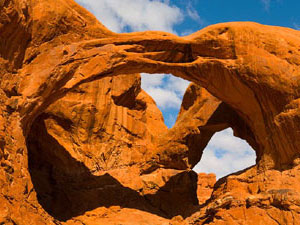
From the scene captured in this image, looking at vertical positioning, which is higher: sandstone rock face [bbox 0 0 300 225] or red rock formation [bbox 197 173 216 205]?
red rock formation [bbox 197 173 216 205]

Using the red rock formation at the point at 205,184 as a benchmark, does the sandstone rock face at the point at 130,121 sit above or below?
below

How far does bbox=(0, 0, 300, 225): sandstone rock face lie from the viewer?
1124 cm

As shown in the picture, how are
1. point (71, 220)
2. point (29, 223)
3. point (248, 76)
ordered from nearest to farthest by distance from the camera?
point (29, 223) → point (248, 76) → point (71, 220)

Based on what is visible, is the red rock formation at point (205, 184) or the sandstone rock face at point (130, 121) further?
the red rock formation at point (205, 184)

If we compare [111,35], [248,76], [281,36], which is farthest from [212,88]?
[111,35]

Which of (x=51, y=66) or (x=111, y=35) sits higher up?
(x=111, y=35)

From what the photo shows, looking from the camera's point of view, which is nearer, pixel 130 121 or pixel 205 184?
pixel 130 121

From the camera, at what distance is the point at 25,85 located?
37.9 feet

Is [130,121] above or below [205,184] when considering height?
below

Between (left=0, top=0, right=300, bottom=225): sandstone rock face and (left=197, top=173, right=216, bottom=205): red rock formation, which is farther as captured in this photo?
(left=197, top=173, right=216, bottom=205): red rock formation

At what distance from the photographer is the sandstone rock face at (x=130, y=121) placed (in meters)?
11.2

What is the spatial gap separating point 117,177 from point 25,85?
6891 mm

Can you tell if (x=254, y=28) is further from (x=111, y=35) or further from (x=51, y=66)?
(x=51, y=66)

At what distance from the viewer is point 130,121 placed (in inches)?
746
